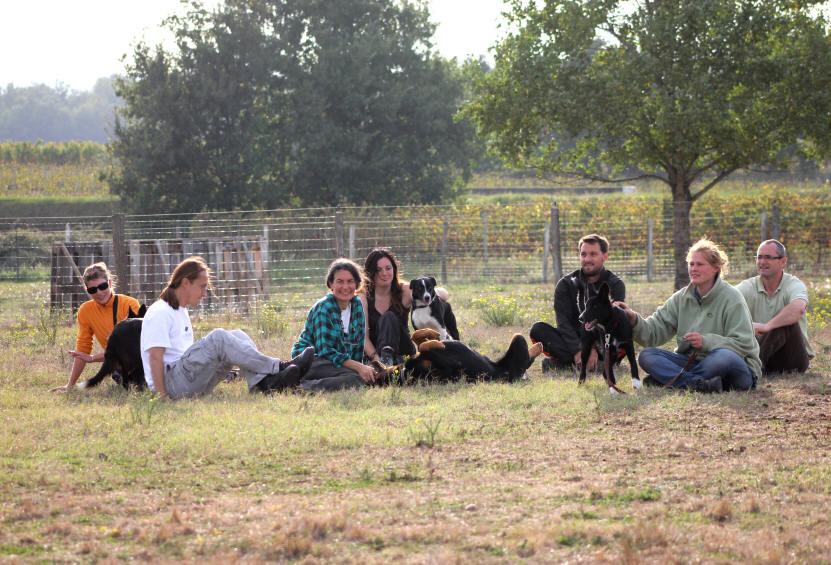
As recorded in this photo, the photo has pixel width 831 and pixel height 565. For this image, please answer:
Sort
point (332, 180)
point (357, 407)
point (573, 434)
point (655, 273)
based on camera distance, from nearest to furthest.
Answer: point (573, 434) → point (357, 407) → point (655, 273) → point (332, 180)

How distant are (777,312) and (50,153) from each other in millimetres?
51986

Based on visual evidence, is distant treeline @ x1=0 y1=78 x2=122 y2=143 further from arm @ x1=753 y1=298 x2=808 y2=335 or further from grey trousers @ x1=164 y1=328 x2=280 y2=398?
arm @ x1=753 y1=298 x2=808 y2=335

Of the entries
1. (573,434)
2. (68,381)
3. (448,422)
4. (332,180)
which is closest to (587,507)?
(573,434)

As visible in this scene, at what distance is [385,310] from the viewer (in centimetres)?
820

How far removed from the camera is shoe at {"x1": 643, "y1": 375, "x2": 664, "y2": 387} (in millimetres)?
7309

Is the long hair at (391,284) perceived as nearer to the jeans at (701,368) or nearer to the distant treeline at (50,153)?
the jeans at (701,368)

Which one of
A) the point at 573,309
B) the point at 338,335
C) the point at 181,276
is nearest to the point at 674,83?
the point at 573,309

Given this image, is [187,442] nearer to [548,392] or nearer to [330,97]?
[548,392]

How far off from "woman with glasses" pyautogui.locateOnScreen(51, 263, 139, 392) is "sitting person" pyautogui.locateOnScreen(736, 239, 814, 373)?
5.43 meters

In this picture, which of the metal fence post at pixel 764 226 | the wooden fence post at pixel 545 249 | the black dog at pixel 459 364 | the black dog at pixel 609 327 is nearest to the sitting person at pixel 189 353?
the black dog at pixel 459 364

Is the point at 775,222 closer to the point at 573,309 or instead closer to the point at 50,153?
the point at 573,309

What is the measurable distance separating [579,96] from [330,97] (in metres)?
23.5

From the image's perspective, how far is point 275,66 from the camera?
37500mm

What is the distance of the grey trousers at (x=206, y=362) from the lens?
274 inches
